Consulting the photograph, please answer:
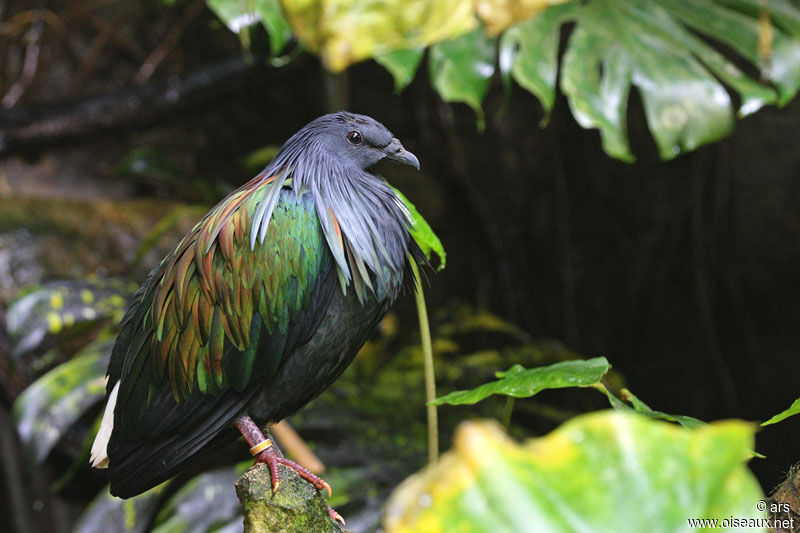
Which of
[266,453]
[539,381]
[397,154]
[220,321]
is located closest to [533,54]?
[397,154]

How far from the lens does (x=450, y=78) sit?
118 inches

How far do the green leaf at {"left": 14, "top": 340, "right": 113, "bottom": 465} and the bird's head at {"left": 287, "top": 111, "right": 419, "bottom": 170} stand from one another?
1616 mm

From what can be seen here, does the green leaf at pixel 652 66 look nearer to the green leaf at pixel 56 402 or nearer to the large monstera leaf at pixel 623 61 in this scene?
the large monstera leaf at pixel 623 61

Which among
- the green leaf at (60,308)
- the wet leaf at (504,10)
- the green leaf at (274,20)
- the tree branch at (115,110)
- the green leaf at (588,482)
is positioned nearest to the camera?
the green leaf at (588,482)

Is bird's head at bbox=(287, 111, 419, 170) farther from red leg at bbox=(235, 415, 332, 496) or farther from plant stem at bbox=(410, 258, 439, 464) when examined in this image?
red leg at bbox=(235, 415, 332, 496)

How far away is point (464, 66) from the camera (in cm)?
303

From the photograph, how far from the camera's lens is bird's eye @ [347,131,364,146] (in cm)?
198

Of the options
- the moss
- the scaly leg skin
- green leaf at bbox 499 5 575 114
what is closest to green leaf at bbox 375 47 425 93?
green leaf at bbox 499 5 575 114

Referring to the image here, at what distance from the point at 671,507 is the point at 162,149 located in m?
5.09

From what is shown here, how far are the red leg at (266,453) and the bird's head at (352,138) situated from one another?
65 cm

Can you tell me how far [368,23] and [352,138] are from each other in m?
0.50

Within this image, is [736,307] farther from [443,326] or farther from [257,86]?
[257,86]

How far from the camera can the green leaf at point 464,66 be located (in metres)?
2.99

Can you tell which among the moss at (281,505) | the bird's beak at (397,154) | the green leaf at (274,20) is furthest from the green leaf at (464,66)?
the moss at (281,505)
